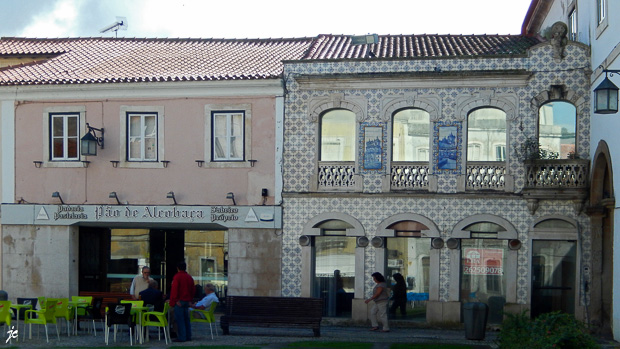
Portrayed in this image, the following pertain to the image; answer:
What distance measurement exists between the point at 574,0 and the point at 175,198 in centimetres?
1175

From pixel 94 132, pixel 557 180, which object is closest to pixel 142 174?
pixel 94 132

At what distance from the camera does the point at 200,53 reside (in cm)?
2672

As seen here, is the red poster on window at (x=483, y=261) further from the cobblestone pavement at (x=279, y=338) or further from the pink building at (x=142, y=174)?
the pink building at (x=142, y=174)

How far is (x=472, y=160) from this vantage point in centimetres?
2244

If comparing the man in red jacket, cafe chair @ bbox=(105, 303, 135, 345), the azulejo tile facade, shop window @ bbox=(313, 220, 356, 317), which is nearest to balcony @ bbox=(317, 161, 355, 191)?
the azulejo tile facade

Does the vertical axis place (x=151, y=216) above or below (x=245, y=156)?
below

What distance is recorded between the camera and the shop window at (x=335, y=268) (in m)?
23.1

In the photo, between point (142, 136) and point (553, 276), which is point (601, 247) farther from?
point (142, 136)

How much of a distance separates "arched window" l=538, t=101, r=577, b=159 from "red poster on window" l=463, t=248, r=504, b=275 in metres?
2.92

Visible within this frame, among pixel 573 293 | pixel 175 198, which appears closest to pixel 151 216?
pixel 175 198

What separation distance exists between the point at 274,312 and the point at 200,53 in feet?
32.8

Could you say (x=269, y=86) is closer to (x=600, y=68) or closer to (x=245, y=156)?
(x=245, y=156)

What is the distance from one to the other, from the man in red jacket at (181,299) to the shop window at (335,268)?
5.62 m

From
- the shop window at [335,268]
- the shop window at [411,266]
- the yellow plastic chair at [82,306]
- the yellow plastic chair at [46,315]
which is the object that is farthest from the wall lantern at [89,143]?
the shop window at [411,266]
